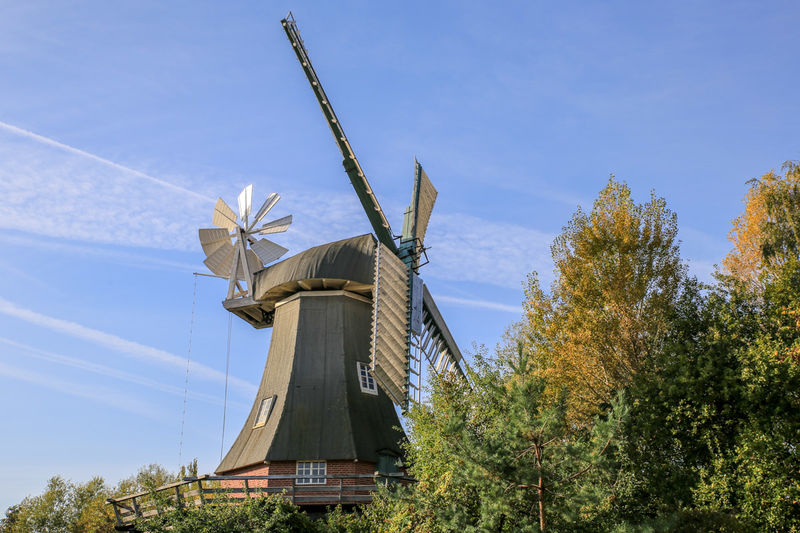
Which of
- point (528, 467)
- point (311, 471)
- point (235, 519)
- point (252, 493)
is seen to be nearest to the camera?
point (528, 467)

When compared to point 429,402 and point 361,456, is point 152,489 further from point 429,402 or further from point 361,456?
point 429,402

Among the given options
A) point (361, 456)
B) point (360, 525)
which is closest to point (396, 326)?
point (361, 456)

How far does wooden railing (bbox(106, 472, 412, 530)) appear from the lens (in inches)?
663

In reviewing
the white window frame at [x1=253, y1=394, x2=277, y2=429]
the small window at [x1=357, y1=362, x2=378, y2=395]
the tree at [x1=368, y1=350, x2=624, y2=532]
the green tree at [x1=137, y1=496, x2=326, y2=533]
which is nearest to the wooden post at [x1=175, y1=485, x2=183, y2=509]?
the green tree at [x1=137, y1=496, x2=326, y2=533]

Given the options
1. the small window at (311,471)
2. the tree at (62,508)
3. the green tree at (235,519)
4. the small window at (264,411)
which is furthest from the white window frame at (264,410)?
the tree at (62,508)

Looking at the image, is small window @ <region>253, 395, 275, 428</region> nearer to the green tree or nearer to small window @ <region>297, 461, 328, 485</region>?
small window @ <region>297, 461, 328, 485</region>

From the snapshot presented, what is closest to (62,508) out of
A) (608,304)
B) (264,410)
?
(264,410)

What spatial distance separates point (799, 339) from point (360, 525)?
1058 cm

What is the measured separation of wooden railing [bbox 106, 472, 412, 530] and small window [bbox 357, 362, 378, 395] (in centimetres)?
307

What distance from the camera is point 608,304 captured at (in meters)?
18.3

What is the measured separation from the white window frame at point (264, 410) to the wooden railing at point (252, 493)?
1922 mm

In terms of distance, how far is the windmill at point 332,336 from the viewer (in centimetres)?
2027

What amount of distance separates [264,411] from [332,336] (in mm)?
3106

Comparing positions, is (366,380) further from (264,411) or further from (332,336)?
(264,411)
